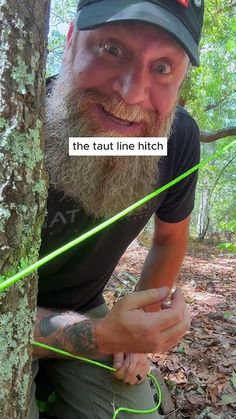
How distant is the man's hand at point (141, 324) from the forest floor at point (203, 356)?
0.93 m

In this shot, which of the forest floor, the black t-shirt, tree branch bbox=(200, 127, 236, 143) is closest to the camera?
the black t-shirt

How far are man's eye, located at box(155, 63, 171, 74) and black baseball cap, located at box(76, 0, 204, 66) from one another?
11 cm

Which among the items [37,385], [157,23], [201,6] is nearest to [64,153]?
[157,23]

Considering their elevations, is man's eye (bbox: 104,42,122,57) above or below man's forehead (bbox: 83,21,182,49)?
below

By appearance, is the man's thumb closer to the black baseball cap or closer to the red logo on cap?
the black baseball cap

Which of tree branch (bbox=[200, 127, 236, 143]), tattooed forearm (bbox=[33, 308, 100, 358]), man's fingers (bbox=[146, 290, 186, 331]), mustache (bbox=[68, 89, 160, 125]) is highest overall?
tree branch (bbox=[200, 127, 236, 143])

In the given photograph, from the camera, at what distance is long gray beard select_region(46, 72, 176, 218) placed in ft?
5.46

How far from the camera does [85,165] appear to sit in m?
1.67

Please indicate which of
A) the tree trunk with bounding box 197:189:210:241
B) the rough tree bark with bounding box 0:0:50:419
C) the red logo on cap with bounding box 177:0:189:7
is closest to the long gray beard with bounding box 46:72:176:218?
the red logo on cap with bounding box 177:0:189:7

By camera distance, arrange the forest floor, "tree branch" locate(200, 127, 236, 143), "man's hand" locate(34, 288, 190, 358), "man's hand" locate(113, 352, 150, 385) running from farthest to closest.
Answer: "tree branch" locate(200, 127, 236, 143) < the forest floor < "man's hand" locate(113, 352, 150, 385) < "man's hand" locate(34, 288, 190, 358)

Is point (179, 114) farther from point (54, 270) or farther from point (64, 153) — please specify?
point (54, 270)

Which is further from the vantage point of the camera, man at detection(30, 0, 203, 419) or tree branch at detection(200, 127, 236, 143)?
tree branch at detection(200, 127, 236, 143)

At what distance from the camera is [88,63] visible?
5.32 ft

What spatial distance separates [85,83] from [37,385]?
66.0 inches
